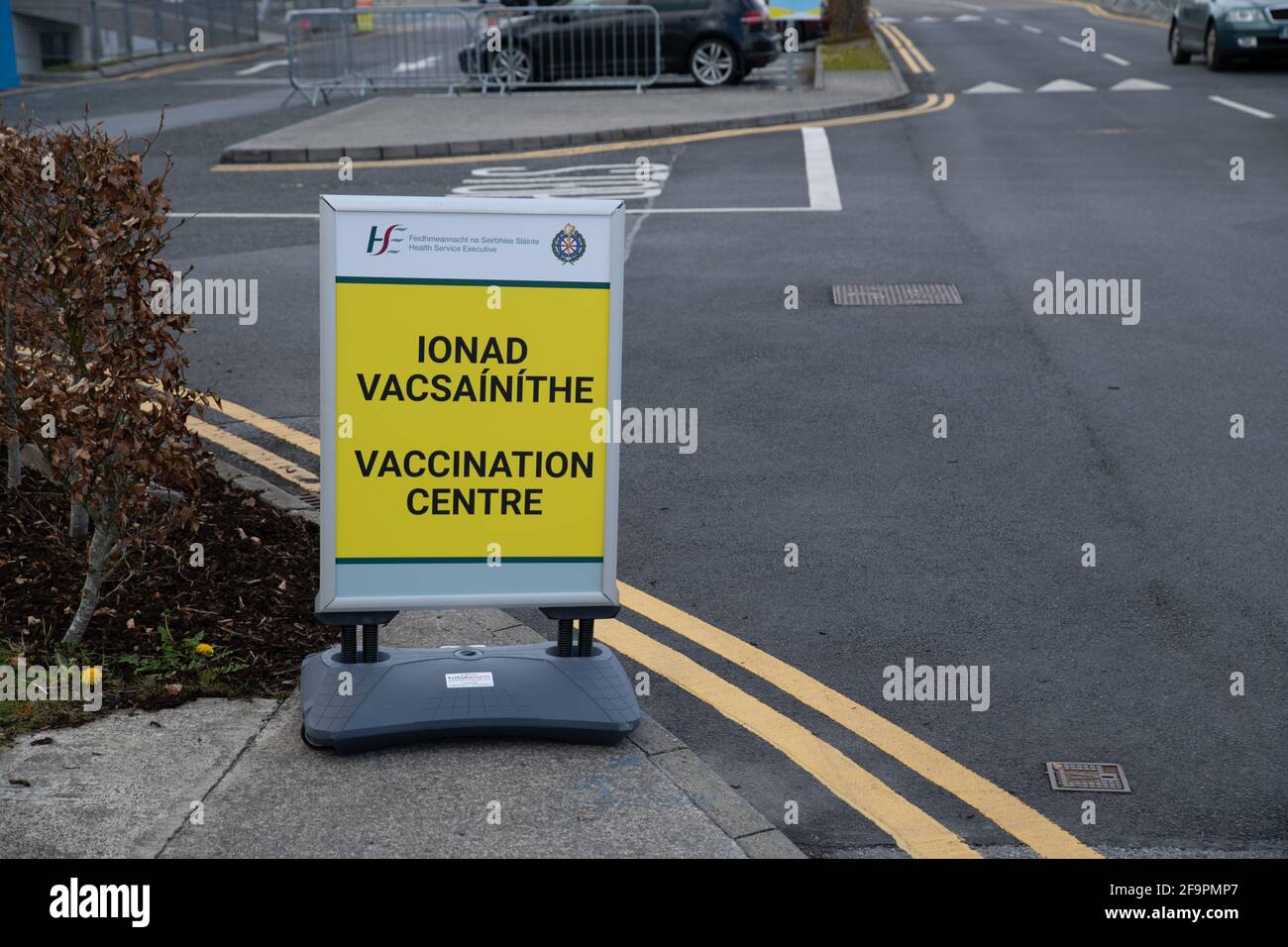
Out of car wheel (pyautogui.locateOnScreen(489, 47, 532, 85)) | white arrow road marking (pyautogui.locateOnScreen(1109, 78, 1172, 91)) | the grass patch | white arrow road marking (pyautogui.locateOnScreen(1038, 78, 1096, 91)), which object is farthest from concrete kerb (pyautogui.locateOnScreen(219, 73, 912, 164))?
the grass patch

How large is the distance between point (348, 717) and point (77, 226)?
1.86 meters

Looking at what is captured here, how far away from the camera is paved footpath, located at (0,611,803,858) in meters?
4.28

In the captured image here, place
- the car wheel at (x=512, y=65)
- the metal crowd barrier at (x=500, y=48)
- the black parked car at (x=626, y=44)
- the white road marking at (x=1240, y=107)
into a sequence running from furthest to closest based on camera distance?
the car wheel at (x=512, y=65) → the black parked car at (x=626, y=44) → the metal crowd barrier at (x=500, y=48) → the white road marking at (x=1240, y=107)

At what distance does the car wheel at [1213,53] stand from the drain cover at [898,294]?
17.4 m

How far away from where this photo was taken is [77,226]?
204 inches

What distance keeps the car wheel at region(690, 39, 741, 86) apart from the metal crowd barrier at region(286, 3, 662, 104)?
661mm

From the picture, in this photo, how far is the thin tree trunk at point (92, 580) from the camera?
526cm

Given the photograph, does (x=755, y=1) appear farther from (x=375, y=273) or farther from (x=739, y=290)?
(x=375, y=273)

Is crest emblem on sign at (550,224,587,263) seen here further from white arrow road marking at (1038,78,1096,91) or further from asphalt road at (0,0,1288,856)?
white arrow road marking at (1038,78,1096,91)

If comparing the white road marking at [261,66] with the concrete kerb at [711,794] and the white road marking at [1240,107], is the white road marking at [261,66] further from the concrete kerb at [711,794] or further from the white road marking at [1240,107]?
the concrete kerb at [711,794]

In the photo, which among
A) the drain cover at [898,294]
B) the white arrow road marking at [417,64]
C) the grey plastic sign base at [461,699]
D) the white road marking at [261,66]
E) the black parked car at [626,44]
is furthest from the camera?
the white road marking at [261,66]

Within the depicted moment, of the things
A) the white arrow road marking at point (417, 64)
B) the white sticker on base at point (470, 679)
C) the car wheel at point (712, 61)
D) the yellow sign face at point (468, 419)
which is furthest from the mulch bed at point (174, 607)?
the white arrow road marking at point (417, 64)

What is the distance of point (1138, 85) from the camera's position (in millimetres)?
24984

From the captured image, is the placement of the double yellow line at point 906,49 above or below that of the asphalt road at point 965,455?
above
